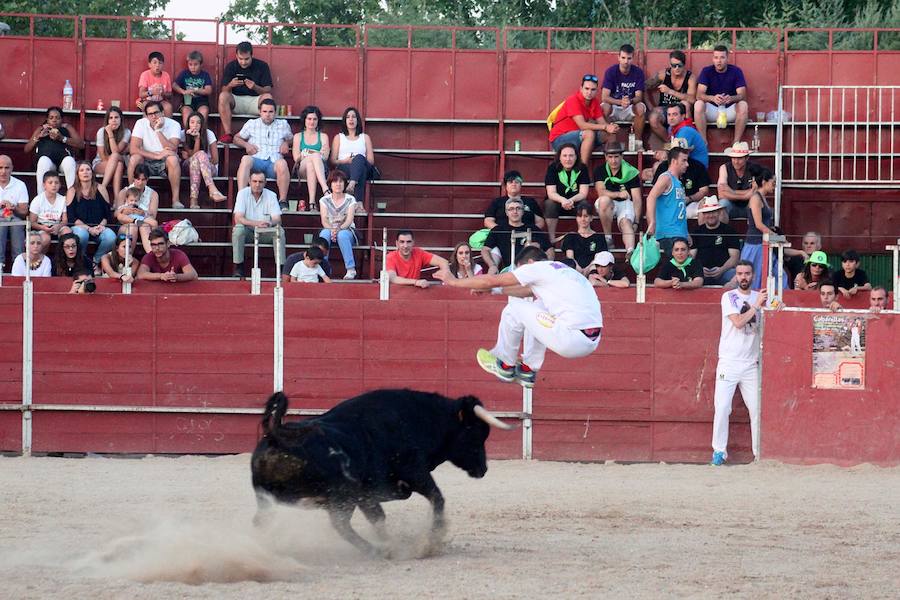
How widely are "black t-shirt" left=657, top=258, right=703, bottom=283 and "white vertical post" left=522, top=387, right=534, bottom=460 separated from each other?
1830 mm

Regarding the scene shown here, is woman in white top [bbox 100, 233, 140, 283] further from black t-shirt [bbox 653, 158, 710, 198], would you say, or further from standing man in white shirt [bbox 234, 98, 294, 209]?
black t-shirt [bbox 653, 158, 710, 198]

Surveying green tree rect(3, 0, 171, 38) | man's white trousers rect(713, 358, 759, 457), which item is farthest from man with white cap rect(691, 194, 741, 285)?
green tree rect(3, 0, 171, 38)

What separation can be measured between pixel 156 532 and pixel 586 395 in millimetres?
6478

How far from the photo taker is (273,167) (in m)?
15.5

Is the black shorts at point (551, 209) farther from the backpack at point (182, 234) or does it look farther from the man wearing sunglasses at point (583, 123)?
the backpack at point (182, 234)

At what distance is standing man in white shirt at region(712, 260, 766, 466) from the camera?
505 inches

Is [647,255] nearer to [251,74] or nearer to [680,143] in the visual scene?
[680,143]

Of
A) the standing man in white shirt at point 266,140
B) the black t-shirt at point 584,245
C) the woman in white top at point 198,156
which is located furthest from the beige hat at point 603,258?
the woman in white top at point 198,156

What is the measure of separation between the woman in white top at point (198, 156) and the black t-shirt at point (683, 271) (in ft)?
16.7

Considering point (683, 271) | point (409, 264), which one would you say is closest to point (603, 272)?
point (683, 271)

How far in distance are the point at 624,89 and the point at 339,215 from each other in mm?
4019

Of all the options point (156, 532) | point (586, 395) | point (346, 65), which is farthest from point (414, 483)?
point (346, 65)

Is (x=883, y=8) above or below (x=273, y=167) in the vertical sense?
above

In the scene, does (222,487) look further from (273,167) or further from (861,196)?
(861,196)
